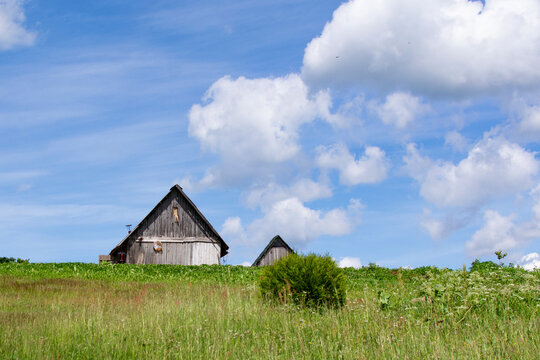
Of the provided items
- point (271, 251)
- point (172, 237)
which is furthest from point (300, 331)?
point (271, 251)

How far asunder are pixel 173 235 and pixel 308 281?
87.7 ft

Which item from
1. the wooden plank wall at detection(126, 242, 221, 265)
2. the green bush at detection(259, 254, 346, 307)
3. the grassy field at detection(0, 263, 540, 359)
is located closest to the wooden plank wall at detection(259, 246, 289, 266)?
the wooden plank wall at detection(126, 242, 221, 265)

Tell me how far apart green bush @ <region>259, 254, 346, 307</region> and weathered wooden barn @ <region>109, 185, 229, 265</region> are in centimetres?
2542

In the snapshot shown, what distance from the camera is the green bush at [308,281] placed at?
10727mm

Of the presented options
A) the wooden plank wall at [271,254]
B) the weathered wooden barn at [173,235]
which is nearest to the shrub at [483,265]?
the weathered wooden barn at [173,235]

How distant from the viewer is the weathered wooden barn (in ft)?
118

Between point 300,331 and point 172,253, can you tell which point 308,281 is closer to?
point 300,331

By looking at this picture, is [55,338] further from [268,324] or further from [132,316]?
[268,324]

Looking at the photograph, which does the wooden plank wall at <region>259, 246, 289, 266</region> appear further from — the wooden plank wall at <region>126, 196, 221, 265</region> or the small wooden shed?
the wooden plank wall at <region>126, 196, 221, 265</region>

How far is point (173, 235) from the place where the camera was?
3616 cm

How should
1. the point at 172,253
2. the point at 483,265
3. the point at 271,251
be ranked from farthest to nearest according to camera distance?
1. the point at 271,251
2. the point at 172,253
3. the point at 483,265

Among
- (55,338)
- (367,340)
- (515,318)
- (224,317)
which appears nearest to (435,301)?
(515,318)

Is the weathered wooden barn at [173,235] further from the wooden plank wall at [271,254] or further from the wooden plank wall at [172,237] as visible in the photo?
the wooden plank wall at [271,254]

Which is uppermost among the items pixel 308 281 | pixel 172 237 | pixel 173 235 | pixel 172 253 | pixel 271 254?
pixel 173 235
